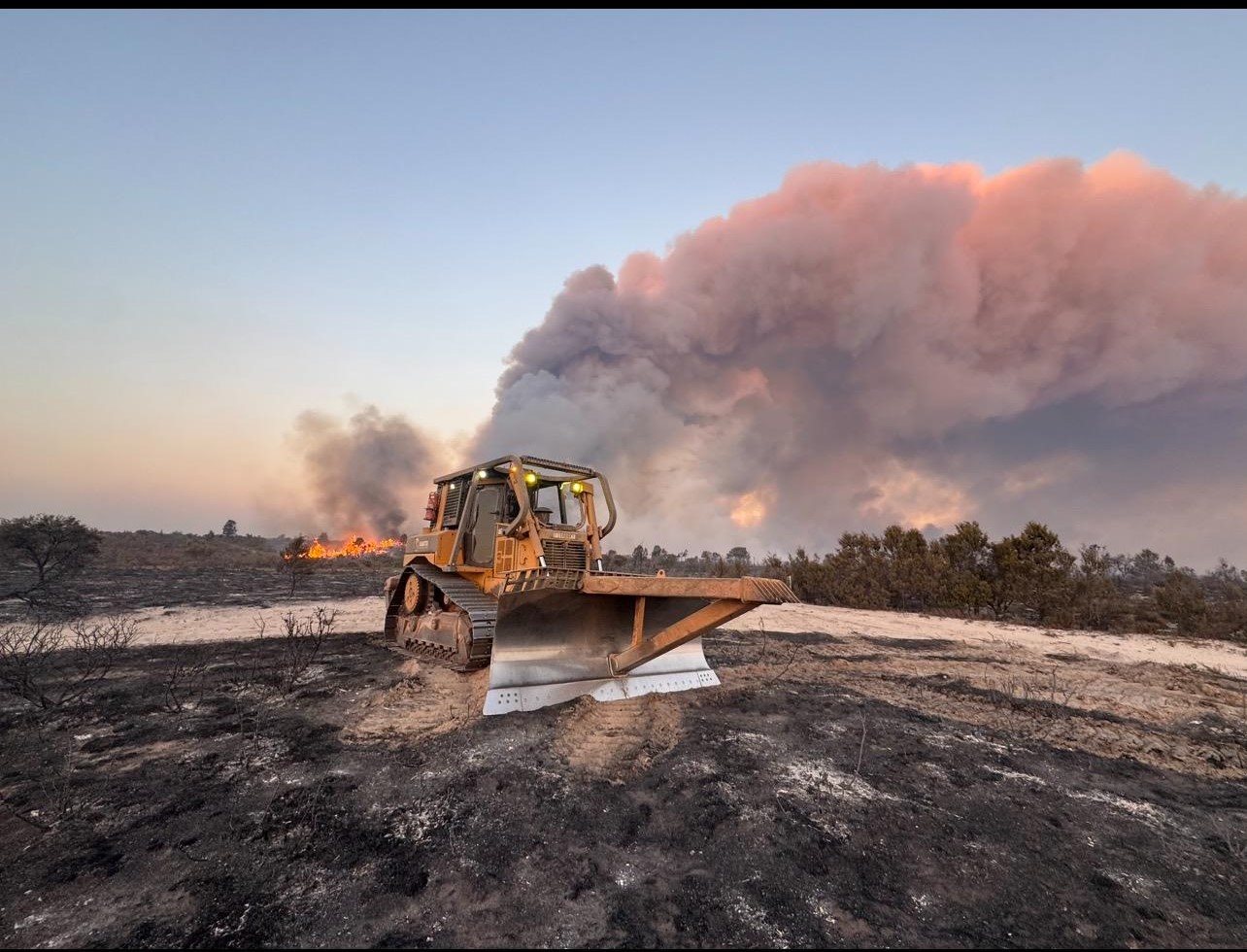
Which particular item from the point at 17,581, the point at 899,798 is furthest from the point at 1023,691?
the point at 17,581

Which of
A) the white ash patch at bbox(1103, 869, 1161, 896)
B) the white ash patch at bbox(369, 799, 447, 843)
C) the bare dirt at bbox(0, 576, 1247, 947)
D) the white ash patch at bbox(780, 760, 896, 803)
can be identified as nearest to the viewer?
the bare dirt at bbox(0, 576, 1247, 947)

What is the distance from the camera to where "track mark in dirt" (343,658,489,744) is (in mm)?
5141

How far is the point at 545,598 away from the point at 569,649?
888 millimetres

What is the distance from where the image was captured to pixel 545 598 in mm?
5793

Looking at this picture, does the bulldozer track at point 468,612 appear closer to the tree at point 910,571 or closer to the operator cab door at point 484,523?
the operator cab door at point 484,523

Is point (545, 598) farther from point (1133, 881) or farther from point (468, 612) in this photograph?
point (1133, 881)

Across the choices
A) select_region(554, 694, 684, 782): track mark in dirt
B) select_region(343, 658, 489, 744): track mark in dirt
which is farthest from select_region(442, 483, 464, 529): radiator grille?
select_region(554, 694, 684, 782): track mark in dirt

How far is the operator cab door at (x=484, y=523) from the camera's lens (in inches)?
308

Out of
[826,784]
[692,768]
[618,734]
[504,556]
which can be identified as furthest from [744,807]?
[504,556]

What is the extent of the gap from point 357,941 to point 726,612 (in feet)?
11.8

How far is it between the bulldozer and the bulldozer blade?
0.01 m

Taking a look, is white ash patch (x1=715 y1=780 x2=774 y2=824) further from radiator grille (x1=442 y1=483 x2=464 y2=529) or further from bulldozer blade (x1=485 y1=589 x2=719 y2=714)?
radiator grille (x1=442 y1=483 x2=464 y2=529)

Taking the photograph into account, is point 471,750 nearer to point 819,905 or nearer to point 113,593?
point 819,905

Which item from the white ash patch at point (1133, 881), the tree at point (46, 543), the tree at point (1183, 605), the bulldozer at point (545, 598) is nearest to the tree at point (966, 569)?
the tree at point (1183, 605)
